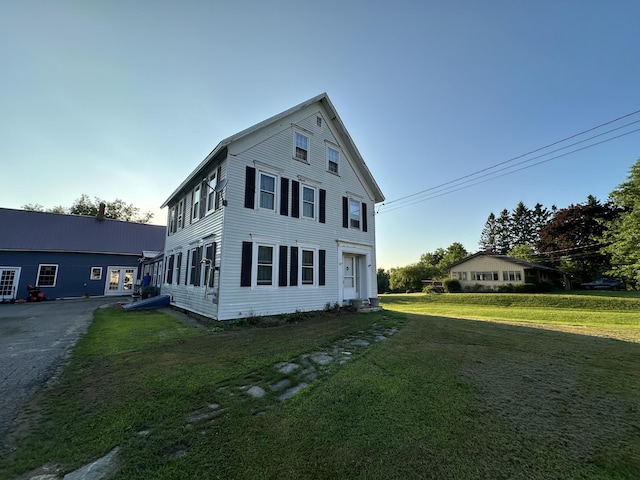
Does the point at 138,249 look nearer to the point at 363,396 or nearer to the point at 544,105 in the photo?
the point at 363,396

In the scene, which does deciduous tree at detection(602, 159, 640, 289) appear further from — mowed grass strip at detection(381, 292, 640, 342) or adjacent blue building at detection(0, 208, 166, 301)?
adjacent blue building at detection(0, 208, 166, 301)

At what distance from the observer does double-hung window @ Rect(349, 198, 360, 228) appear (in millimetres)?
13310

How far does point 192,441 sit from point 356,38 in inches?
484

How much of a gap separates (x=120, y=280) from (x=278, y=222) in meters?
20.0

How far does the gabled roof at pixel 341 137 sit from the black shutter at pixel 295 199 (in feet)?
8.31

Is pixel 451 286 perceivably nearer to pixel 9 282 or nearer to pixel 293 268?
pixel 293 268

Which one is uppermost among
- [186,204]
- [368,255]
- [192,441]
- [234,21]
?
[234,21]

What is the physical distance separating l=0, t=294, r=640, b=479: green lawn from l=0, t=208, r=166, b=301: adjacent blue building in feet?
59.0

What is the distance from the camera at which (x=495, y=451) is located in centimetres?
246

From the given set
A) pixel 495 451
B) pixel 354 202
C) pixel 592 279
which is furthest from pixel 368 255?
pixel 592 279

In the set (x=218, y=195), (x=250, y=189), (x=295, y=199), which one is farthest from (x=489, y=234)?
(x=218, y=195)

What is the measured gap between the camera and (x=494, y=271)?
32.8 metres

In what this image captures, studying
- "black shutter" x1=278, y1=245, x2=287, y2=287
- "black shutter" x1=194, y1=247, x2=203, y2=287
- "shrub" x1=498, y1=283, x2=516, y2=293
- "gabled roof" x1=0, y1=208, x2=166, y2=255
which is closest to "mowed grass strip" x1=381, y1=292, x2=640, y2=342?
"shrub" x1=498, y1=283, x2=516, y2=293

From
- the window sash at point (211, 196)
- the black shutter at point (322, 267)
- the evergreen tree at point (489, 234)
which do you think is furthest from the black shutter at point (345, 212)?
the evergreen tree at point (489, 234)
